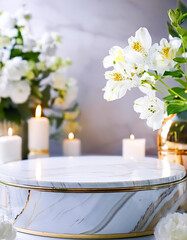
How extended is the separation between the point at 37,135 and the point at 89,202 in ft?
1.83

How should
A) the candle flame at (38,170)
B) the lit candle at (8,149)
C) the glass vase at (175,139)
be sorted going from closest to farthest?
the candle flame at (38,170) → the glass vase at (175,139) → the lit candle at (8,149)

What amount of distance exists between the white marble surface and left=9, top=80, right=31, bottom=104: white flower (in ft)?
1.06

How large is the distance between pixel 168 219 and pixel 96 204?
0.12 meters

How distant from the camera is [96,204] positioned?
61 centimetres

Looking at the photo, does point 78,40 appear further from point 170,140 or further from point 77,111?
point 170,140

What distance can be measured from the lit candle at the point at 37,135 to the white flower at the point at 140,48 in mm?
611

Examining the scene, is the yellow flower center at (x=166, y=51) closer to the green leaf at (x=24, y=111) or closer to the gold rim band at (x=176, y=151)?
the gold rim band at (x=176, y=151)

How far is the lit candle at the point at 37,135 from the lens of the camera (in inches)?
44.8

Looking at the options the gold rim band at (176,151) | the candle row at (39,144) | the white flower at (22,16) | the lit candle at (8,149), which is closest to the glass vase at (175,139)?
the gold rim band at (176,151)

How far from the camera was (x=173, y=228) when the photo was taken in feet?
1.81

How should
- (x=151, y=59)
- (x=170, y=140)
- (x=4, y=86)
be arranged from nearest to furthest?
1. (x=151, y=59)
2. (x=170, y=140)
3. (x=4, y=86)

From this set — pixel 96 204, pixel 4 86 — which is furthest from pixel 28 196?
pixel 4 86

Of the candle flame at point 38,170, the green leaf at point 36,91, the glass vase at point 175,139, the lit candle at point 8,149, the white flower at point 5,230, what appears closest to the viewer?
the white flower at point 5,230

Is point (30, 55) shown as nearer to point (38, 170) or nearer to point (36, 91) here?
point (36, 91)
